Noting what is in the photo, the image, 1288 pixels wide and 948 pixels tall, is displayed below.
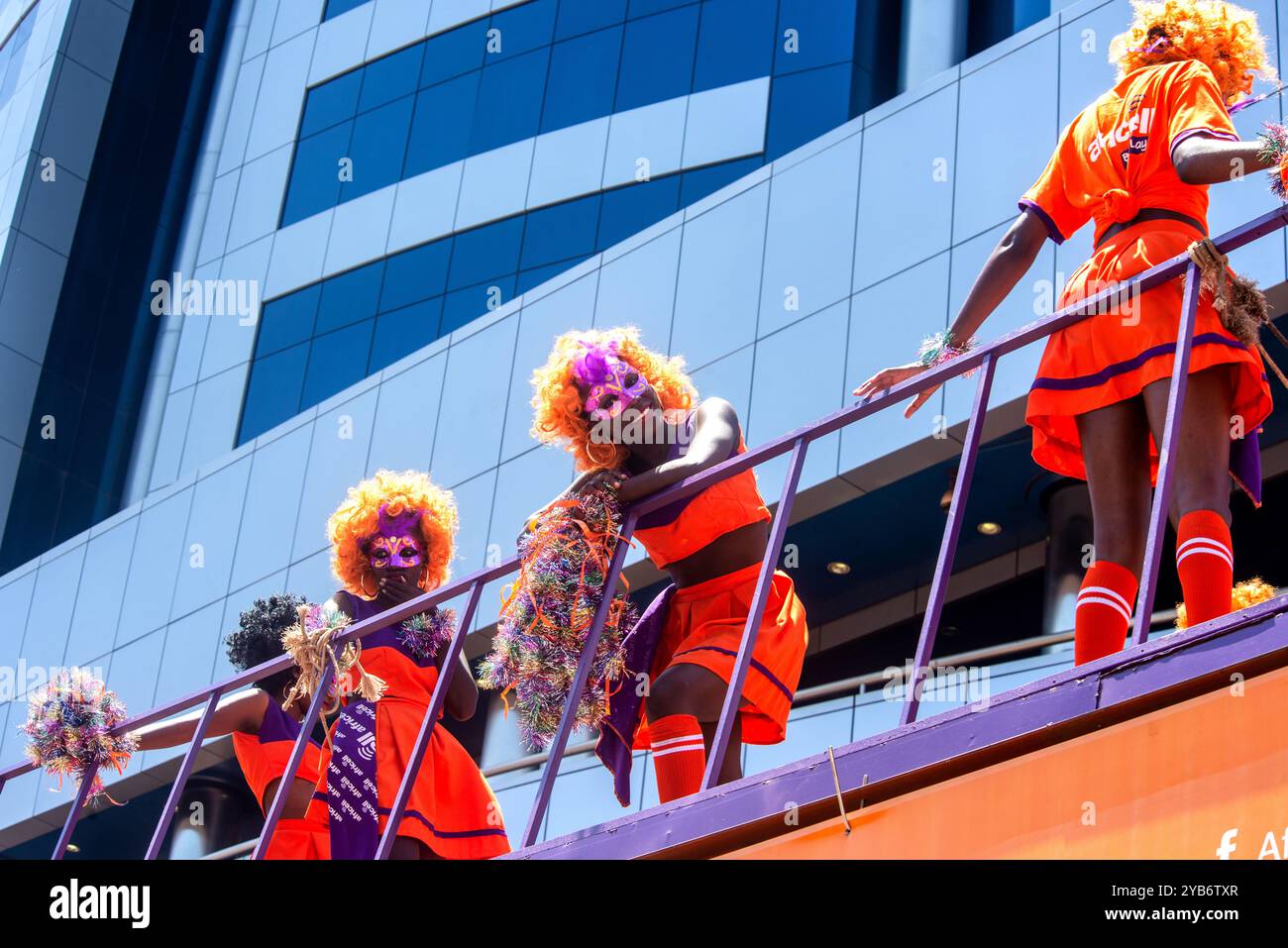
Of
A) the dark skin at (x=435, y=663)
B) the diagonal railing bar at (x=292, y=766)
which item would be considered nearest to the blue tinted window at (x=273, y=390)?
the dark skin at (x=435, y=663)

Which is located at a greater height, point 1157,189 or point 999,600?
point 999,600

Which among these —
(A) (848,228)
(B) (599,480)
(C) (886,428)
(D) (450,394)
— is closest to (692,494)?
(B) (599,480)

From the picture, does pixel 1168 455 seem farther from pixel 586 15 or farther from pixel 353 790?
pixel 586 15

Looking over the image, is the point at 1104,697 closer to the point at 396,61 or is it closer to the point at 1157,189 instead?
the point at 1157,189

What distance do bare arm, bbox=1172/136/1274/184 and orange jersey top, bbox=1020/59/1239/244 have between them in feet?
0.14

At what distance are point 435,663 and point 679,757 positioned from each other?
1.58 metres

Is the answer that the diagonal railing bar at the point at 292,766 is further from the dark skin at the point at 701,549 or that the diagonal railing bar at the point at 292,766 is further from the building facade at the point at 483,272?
the building facade at the point at 483,272

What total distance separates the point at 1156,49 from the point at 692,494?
1745 millimetres

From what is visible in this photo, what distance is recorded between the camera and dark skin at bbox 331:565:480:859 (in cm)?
575

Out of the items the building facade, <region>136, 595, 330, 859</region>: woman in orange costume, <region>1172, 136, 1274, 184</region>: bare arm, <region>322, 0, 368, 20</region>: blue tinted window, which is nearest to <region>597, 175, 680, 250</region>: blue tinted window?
the building facade

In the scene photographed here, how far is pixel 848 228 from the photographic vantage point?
495 inches

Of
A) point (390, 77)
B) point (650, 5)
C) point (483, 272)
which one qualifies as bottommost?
point (483, 272)

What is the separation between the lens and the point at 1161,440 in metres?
4.30

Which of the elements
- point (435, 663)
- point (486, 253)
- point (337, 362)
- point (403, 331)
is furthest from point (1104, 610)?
point (337, 362)
